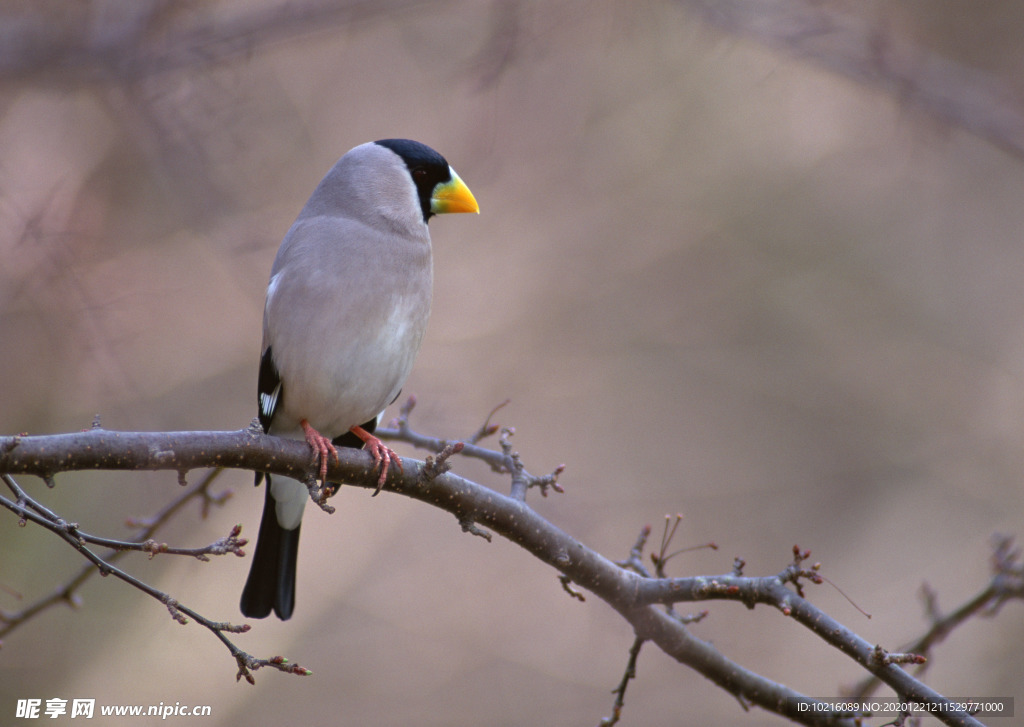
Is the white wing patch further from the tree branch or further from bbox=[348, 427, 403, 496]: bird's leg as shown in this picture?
the tree branch

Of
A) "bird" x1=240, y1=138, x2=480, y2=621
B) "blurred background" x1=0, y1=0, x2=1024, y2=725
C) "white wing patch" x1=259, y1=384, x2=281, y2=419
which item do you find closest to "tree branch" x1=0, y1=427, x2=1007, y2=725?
"bird" x1=240, y1=138, x2=480, y2=621

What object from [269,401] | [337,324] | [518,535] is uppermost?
[337,324]

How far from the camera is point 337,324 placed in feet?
11.4

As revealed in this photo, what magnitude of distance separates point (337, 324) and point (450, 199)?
906 mm

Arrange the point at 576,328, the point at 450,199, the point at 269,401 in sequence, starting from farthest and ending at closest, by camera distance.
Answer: the point at 576,328
the point at 450,199
the point at 269,401

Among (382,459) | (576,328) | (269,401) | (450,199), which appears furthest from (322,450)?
(576,328)

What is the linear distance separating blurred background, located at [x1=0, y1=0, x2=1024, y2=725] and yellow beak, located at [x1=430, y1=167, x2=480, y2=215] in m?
0.67

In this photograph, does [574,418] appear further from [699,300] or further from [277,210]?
[277,210]

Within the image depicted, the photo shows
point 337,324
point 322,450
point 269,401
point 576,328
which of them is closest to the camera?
point 322,450

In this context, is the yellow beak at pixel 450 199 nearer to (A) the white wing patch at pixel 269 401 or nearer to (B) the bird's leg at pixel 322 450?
(A) the white wing patch at pixel 269 401

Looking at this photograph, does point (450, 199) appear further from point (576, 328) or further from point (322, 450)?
point (576, 328)

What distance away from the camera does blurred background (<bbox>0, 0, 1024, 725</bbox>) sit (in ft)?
14.3

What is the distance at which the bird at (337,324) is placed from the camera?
348 cm

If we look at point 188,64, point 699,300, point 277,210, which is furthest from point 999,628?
point 188,64
